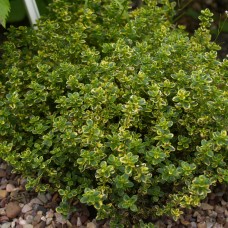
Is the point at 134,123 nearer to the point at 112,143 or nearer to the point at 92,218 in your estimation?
the point at 112,143

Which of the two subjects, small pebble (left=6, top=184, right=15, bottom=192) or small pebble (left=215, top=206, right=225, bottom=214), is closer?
small pebble (left=215, top=206, right=225, bottom=214)

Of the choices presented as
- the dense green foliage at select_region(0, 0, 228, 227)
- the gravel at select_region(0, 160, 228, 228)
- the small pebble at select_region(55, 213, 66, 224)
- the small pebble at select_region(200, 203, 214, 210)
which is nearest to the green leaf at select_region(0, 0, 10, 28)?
the dense green foliage at select_region(0, 0, 228, 227)

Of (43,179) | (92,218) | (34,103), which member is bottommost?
(92,218)

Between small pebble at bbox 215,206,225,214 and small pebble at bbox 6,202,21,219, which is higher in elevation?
small pebble at bbox 6,202,21,219

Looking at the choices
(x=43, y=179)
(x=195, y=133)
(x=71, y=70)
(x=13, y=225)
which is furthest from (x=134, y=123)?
(x=13, y=225)

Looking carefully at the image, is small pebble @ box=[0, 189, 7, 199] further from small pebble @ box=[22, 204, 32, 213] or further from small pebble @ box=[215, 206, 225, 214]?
small pebble @ box=[215, 206, 225, 214]

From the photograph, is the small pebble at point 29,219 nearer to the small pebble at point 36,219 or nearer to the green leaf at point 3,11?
the small pebble at point 36,219

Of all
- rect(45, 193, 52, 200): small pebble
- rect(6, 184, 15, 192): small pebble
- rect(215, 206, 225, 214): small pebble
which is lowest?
rect(215, 206, 225, 214): small pebble

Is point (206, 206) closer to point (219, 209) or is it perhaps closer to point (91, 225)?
point (219, 209)
